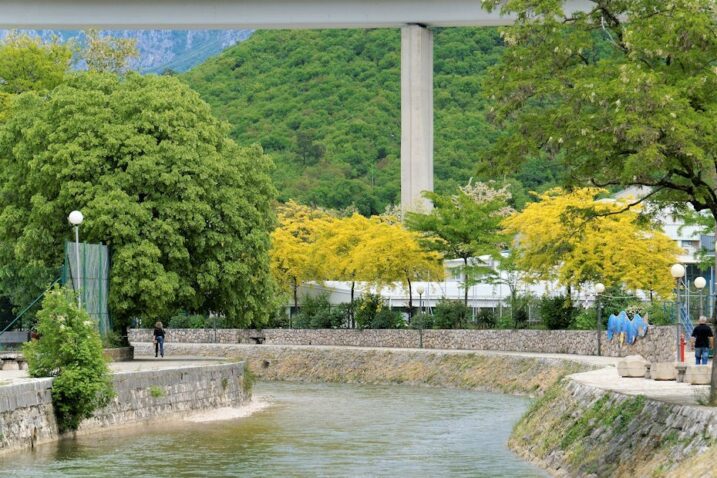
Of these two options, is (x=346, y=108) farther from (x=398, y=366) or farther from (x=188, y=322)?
(x=398, y=366)

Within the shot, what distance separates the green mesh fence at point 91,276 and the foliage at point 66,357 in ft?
23.6

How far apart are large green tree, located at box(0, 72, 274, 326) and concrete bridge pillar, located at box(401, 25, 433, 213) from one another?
25401mm

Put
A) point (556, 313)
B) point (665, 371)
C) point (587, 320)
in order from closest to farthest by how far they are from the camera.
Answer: point (665, 371) < point (587, 320) < point (556, 313)

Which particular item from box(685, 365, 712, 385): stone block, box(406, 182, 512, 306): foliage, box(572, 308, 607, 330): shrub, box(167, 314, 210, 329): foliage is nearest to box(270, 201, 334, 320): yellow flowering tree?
box(167, 314, 210, 329): foliage

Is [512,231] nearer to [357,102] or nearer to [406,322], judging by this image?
[406,322]

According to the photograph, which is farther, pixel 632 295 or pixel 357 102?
pixel 357 102

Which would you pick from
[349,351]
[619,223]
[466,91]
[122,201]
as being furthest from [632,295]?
[466,91]

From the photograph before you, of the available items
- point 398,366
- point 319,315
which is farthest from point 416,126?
point 398,366

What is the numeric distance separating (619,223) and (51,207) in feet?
70.4

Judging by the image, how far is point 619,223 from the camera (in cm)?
5656

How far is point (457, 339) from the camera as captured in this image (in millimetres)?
62125

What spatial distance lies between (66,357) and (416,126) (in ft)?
141

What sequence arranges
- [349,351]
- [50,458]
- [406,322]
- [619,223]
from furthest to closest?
[406,322] → [349,351] → [619,223] → [50,458]

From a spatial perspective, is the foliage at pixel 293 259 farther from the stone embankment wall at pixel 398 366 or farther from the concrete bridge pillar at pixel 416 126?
the stone embankment wall at pixel 398 366
